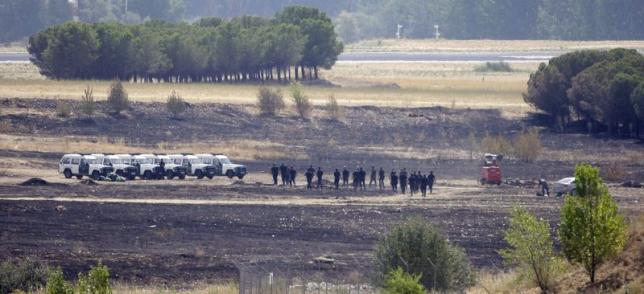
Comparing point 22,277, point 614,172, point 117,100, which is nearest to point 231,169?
point 117,100

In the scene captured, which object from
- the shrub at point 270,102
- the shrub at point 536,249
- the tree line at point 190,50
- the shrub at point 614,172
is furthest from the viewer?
the tree line at point 190,50

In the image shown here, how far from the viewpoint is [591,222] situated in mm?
23656

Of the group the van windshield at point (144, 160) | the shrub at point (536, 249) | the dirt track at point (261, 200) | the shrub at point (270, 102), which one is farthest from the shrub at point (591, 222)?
the shrub at point (270, 102)

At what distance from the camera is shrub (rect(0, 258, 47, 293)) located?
103ft

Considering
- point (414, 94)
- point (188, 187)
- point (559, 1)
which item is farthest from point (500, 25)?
point (188, 187)

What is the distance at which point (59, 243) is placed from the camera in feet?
127

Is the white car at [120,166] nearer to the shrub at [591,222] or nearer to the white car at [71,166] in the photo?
the white car at [71,166]

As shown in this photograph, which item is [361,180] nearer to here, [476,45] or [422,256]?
[422,256]

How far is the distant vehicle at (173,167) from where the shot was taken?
194 ft

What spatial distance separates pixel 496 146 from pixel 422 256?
1688 inches

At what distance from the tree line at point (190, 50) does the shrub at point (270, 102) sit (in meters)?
14.9

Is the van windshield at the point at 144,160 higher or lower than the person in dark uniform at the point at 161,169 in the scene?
higher

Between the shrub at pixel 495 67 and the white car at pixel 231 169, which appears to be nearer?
the white car at pixel 231 169

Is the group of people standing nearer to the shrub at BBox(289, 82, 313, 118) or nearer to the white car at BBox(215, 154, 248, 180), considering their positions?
the white car at BBox(215, 154, 248, 180)
